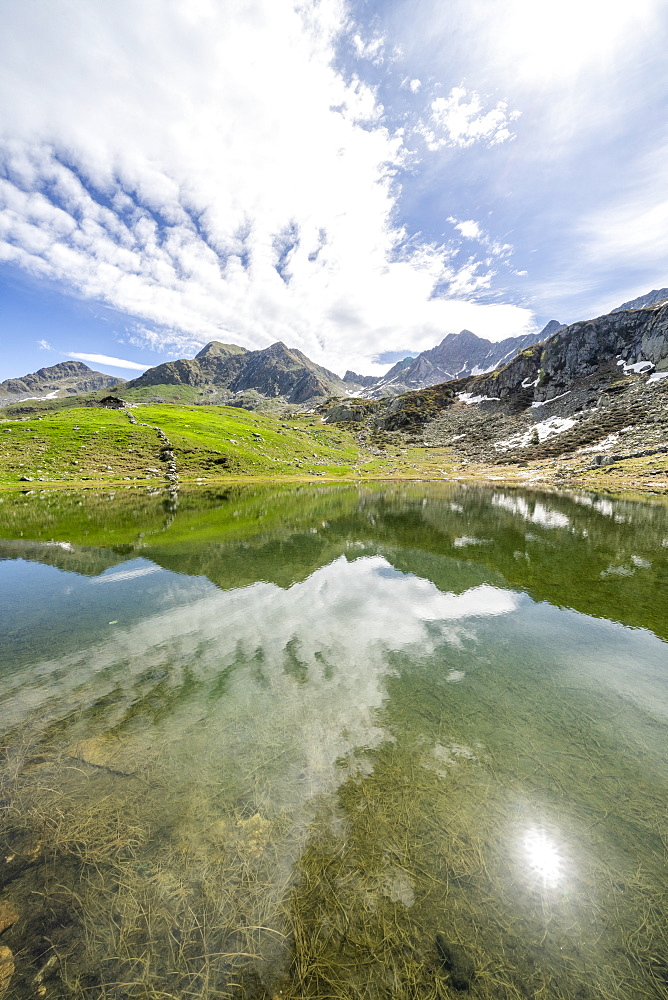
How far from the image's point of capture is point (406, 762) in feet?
29.9

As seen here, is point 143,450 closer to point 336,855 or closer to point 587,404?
point 336,855

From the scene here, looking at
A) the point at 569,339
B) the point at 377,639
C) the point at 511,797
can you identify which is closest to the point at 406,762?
the point at 511,797

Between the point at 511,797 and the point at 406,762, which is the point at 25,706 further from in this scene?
the point at 511,797

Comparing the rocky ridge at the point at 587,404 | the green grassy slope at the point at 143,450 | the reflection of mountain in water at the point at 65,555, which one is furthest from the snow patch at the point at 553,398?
the reflection of mountain in water at the point at 65,555

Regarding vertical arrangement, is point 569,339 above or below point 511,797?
above

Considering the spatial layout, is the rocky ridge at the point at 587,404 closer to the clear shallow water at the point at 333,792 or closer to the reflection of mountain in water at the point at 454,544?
the reflection of mountain in water at the point at 454,544

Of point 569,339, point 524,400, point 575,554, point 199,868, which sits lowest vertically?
point 575,554

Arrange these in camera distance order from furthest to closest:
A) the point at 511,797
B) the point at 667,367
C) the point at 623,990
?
the point at 667,367, the point at 511,797, the point at 623,990

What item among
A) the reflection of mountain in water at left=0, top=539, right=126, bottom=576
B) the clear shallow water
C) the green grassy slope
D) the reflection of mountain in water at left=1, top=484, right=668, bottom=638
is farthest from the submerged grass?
the green grassy slope

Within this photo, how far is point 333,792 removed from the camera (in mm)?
8148

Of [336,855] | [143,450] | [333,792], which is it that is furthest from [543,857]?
[143,450]

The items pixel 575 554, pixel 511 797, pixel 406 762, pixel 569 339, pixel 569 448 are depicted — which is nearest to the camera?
pixel 511 797

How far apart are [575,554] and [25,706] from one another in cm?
3521

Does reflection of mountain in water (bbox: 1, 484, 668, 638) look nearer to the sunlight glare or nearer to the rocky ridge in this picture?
the sunlight glare
